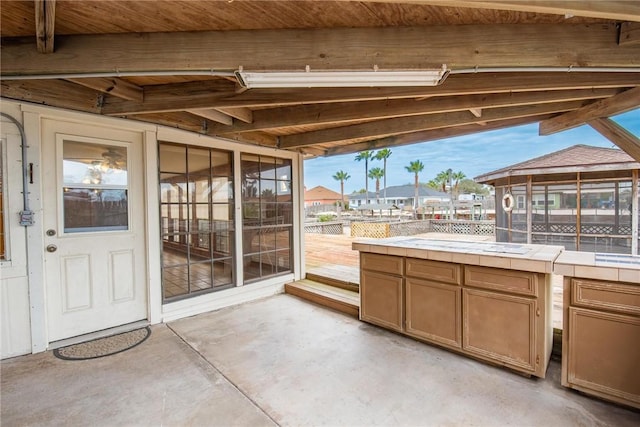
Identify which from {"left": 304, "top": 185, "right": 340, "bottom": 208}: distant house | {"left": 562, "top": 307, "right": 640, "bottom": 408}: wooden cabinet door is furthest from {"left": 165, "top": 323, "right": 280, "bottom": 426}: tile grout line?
{"left": 304, "top": 185, "right": 340, "bottom": 208}: distant house

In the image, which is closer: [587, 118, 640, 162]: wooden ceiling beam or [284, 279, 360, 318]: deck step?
[587, 118, 640, 162]: wooden ceiling beam

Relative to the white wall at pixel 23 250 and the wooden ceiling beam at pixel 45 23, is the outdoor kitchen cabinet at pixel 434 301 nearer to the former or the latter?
the wooden ceiling beam at pixel 45 23

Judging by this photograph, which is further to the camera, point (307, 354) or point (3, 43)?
point (307, 354)

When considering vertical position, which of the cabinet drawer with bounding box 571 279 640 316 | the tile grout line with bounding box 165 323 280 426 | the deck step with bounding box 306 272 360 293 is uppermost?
the cabinet drawer with bounding box 571 279 640 316

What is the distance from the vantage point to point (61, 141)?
9.35 ft

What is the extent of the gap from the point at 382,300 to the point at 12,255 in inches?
133

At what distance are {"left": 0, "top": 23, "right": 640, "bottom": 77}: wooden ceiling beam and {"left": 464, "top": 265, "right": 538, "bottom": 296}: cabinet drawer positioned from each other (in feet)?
4.62

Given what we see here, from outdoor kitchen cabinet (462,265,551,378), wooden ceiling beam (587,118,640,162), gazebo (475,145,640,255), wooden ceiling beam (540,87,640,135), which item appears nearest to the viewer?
outdoor kitchen cabinet (462,265,551,378)

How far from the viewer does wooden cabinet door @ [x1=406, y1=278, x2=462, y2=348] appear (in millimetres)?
2551

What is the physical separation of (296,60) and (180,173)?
2.44 m

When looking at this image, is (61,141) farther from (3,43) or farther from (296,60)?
(296,60)

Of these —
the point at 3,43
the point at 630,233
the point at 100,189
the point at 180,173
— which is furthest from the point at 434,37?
the point at 630,233

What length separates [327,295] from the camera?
3.99m

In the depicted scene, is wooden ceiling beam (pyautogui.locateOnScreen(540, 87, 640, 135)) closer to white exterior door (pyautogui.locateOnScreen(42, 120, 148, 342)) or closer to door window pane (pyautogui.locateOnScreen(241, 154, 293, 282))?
door window pane (pyautogui.locateOnScreen(241, 154, 293, 282))
